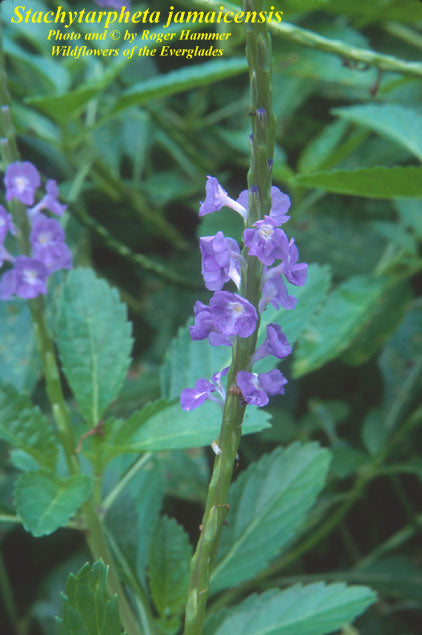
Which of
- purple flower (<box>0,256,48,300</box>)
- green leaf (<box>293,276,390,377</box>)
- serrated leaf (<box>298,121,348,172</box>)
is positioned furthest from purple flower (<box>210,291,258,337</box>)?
serrated leaf (<box>298,121,348,172</box>)

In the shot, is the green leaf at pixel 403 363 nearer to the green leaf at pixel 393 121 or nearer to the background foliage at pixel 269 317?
the background foliage at pixel 269 317

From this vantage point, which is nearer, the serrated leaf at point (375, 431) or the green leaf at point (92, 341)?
the green leaf at point (92, 341)

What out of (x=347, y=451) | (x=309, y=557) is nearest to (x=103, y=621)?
(x=347, y=451)

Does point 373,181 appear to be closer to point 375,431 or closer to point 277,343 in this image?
point 277,343

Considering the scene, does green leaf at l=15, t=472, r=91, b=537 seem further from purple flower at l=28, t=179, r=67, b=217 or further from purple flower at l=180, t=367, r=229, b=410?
purple flower at l=28, t=179, r=67, b=217

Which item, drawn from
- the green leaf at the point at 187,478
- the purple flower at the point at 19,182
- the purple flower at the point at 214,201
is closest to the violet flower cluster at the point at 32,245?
the purple flower at the point at 19,182

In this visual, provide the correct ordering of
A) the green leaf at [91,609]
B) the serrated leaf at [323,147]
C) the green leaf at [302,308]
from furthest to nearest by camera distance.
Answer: the serrated leaf at [323,147] < the green leaf at [302,308] < the green leaf at [91,609]
